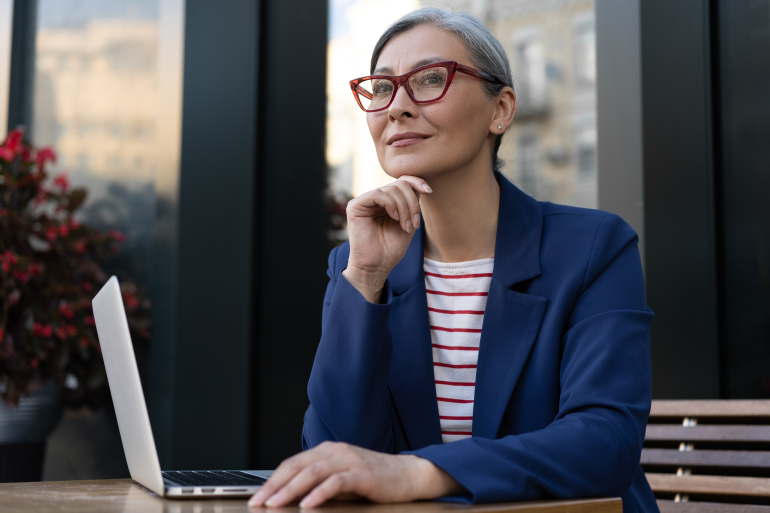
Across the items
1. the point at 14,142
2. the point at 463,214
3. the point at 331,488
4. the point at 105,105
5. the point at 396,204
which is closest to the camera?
the point at 331,488

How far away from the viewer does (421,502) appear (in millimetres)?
786

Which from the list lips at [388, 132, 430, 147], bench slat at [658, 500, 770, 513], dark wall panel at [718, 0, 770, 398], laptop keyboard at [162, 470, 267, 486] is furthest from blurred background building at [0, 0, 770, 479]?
laptop keyboard at [162, 470, 267, 486]

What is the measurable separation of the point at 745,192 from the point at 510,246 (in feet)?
4.28

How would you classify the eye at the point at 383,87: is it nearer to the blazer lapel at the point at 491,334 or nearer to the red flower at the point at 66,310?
the blazer lapel at the point at 491,334

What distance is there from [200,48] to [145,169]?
23.5 inches

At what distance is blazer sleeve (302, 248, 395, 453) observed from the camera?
1148mm

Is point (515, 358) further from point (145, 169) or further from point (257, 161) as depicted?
point (145, 169)

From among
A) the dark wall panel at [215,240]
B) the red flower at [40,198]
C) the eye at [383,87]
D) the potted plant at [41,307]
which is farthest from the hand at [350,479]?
the red flower at [40,198]

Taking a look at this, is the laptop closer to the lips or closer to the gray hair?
the lips

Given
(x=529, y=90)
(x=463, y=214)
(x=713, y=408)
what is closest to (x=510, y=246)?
(x=463, y=214)

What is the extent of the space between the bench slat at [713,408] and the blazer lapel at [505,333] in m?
0.58

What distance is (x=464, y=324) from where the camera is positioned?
1.40 m

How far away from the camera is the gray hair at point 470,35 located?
1.44 metres

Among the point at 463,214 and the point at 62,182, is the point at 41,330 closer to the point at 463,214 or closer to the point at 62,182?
the point at 62,182
